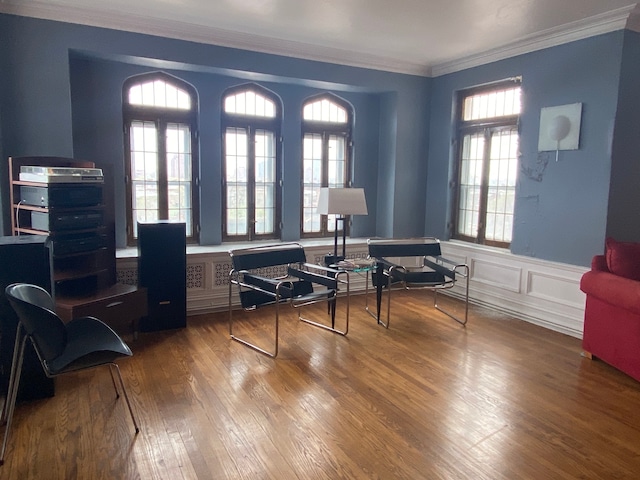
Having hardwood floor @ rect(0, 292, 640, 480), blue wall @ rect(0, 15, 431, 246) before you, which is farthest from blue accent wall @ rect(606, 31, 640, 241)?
blue wall @ rect(0, 15, 431, 246)

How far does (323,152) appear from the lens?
598 cm

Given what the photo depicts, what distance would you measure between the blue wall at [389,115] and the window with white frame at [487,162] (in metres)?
0.17

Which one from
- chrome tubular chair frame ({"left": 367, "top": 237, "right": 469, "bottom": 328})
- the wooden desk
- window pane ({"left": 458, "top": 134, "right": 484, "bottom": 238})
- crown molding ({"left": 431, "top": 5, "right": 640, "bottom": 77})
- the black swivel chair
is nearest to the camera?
the black swivel chair

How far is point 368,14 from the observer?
13.6ft

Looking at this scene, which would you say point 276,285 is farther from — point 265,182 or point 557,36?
point 557,36

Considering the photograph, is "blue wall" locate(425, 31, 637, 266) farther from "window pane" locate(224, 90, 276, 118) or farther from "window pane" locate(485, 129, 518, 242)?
"window pane" locate(224, 90, 276, 118)

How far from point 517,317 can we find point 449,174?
1.92 metres

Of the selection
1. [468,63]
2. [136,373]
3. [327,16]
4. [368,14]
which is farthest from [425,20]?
[136,373]

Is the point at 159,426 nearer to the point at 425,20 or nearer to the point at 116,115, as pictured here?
the point at 116,115

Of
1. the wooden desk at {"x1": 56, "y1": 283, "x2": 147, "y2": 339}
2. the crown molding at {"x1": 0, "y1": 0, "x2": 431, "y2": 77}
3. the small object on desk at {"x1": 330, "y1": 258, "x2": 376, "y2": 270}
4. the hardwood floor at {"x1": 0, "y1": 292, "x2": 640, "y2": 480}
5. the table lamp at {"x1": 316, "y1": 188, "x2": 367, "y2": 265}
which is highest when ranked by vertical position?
the crown molding at {"x1": 0, "y1": 0, "x2": 431, "y2": 77}

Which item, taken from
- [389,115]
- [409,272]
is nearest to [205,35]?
[389,115]

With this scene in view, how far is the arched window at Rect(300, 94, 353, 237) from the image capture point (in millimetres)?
5882

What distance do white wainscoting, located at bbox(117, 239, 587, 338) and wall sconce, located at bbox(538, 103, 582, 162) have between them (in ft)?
3.74

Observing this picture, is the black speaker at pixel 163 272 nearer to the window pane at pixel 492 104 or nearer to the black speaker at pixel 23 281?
the black speaker at pixel 23 281
